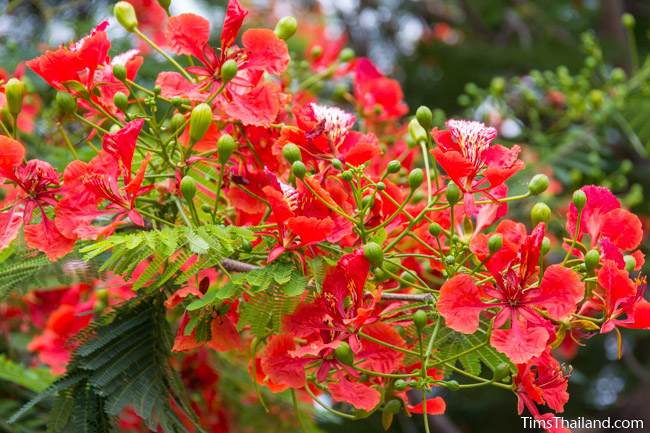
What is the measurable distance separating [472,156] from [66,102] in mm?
650

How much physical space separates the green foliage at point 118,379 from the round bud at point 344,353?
319mm

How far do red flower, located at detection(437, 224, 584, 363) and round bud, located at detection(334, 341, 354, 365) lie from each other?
0.49 ft

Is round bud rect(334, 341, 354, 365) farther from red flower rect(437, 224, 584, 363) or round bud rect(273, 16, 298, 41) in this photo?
round bud rect(273, 16, 298, 41)

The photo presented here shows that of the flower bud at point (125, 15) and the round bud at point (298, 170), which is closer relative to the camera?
the round bud at point (298, 170)

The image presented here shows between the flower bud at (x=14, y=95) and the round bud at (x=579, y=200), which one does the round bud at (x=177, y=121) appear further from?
the round bud at (x=579, y=200)

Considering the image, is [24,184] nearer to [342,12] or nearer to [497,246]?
[497,246]

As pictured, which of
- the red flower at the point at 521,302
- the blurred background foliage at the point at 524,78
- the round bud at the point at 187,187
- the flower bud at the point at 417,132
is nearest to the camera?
the red flower at the point at 521,302

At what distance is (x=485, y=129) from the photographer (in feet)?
4.58

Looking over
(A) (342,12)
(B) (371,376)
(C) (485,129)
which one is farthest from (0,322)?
(A) (342,12)

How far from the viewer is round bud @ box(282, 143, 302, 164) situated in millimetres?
1391

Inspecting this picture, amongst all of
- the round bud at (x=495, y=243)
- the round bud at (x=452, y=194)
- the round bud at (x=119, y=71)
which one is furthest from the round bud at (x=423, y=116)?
the round bud at (x=119, y=71)

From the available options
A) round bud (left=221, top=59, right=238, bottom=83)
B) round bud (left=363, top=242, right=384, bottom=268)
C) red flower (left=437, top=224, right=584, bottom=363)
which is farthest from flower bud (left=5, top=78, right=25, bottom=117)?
red flower (left=437, top=224, right=584, bottom=363)

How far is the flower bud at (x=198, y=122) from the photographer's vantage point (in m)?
1.39

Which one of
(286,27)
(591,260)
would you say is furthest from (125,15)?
(591,260)
